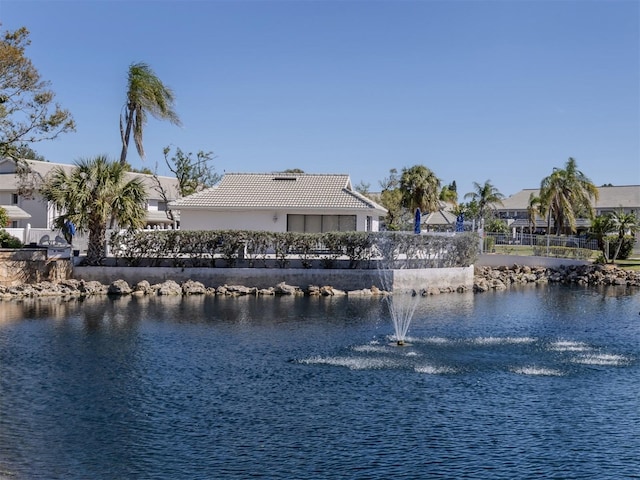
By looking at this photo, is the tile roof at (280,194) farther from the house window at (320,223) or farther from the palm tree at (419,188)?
the palm tree at (419,188)

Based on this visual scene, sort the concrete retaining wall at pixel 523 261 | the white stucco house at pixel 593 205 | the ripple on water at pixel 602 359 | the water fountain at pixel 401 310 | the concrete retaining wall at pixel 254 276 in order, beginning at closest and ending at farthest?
1. the ripple on water at pixel 602 359
2. the water fountain at pixel 401 310
3. the concrete retaining wall at pixel 254 276
4. the concrete retaining wall at pixel 523 261
5. the white stucco house at pixel 593 205

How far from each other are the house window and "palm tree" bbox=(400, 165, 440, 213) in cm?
2883

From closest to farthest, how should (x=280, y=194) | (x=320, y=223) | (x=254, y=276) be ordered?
(x=254, y=276) < (x=320, y=223) < (x=280, y=194)

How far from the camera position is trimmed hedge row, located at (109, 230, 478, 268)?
37.2 m

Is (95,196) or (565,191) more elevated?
(565,191)

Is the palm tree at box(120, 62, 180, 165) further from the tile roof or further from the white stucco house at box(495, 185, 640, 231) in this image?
the white stucco house at box(495, 185, 640, 231)

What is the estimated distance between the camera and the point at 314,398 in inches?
607

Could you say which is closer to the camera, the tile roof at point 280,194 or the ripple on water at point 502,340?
the ripple on water at point 502,340

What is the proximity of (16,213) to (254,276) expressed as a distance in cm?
2692

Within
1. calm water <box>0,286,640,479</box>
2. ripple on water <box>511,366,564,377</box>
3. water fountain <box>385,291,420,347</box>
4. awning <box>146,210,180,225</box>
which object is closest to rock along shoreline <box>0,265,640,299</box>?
water fountain <box>385,291,420,347</box>

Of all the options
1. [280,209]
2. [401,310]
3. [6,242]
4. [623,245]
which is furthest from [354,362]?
[623,245]

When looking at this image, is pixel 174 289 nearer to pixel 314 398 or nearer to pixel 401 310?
pixel 401 310

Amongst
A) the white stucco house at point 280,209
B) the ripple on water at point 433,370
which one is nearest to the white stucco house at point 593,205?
the white stucco house at point 280,209

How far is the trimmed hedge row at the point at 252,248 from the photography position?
37.2 metres
